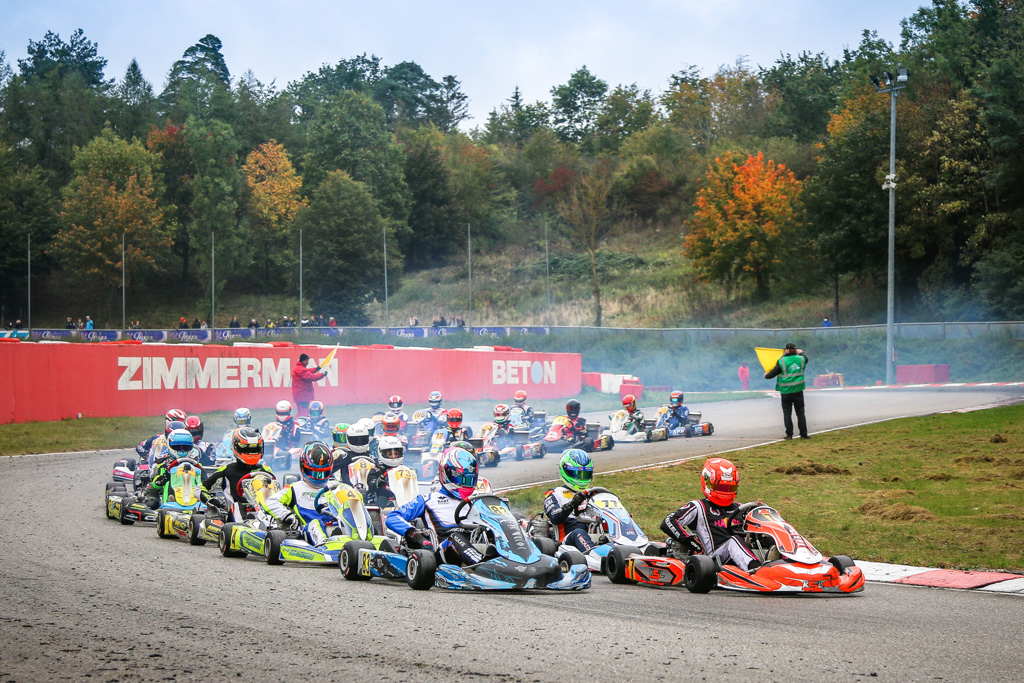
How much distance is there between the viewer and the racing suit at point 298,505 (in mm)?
11146

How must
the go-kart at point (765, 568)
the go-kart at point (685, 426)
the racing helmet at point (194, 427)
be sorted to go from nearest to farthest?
the go-kart at point (765, 568)
the racing helmet at point (194, 427)
the go-kart at point (685, 426)

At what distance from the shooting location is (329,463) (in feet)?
38.1

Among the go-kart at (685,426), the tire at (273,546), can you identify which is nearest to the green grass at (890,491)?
the go-kart at (685,426)

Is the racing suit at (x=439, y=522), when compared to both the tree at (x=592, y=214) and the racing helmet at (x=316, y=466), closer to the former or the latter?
the racing helmet at (x=316, y=466)

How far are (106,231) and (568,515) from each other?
6680cm

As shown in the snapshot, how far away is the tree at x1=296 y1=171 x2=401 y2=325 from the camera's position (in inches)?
2576

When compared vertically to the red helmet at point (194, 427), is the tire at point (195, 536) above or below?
below

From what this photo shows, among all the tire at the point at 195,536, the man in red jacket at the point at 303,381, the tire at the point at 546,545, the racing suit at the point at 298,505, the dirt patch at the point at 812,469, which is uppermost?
the man in red jacket at the point at 303,381

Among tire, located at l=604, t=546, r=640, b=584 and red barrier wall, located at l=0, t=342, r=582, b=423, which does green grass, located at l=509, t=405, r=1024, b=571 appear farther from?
red barrier wall, located at l=0, t=342, r=582, b=423

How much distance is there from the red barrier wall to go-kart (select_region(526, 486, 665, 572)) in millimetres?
17141

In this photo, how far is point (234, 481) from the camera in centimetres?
1253

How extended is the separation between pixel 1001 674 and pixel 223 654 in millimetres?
4922

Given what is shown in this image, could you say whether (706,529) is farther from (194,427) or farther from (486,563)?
(194,427)

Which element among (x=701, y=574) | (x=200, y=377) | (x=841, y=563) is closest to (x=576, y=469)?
(x=701, y=574)
